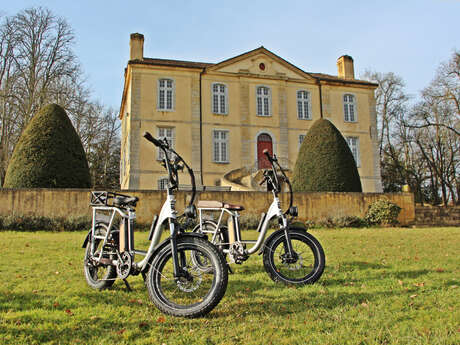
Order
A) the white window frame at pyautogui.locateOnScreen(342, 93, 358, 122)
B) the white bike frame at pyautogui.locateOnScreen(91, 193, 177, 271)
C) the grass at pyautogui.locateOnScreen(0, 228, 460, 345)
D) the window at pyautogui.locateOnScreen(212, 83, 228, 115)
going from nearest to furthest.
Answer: the grass at pyautogui.locateOnScreen(0, 228, 460, 345) → the white bike frame at pyautogui.locateOnScreen(91, 193, 177, 271) → the window at pyautogui.locateOnScreen(212, 83, 228, 115) → the white window frame at pyautogui.locateOnScreen(342, 93, 358, 122)

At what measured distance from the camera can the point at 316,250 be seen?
4758 millimetres

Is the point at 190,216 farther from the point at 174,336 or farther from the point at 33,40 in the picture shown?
the point at 33,40

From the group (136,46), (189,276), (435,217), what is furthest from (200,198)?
(136,46)

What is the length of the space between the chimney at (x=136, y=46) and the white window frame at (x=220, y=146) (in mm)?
7303

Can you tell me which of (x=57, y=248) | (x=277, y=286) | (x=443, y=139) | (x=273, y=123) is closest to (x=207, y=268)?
(x=277, y=286)

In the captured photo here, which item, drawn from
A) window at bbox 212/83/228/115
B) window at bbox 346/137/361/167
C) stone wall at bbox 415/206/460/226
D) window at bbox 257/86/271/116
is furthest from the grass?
window at bbox 346/137/361/167

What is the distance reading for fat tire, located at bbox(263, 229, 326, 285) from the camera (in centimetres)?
471

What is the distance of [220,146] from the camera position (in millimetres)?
27328

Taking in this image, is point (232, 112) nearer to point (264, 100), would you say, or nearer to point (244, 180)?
point (264, 100)

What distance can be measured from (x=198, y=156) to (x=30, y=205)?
14.6m

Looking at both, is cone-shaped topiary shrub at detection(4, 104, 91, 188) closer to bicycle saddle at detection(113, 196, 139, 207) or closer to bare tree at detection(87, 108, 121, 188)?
bicycle saddle at detection(113, 196, 139, 207)

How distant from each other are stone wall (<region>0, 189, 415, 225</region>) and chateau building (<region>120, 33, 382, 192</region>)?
10.5 metres

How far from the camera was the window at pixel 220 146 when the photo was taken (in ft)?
89.1

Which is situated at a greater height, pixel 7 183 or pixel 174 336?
pixel 7 183
